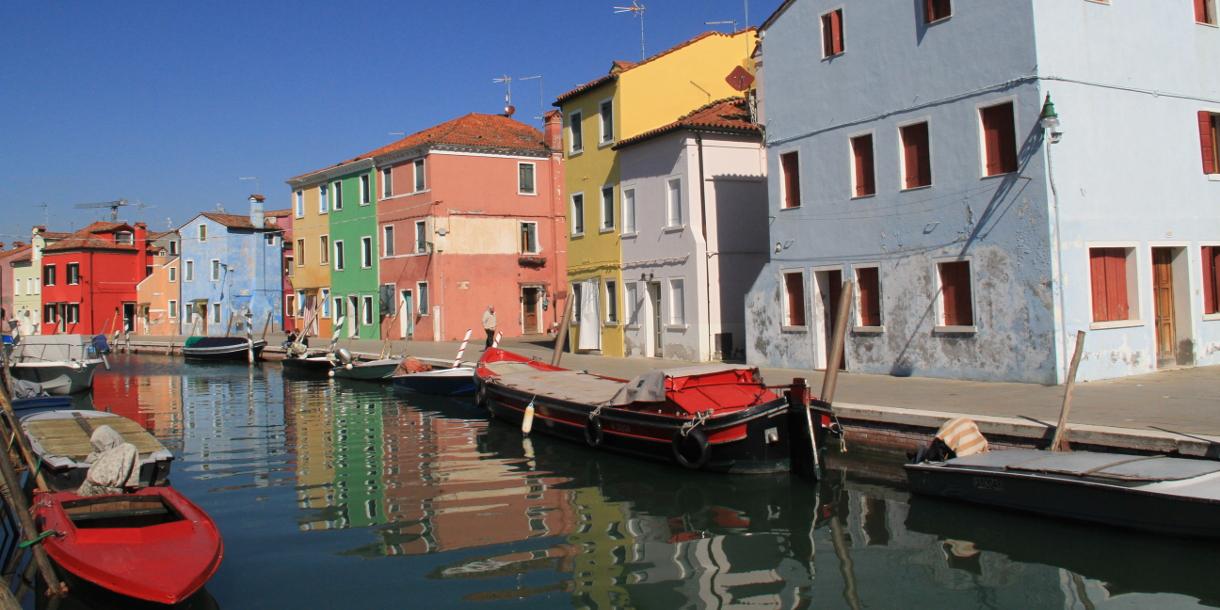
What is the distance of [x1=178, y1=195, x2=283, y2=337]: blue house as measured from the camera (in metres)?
54.6

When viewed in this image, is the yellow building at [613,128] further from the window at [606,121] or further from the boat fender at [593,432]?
the boat fender at [593,432]

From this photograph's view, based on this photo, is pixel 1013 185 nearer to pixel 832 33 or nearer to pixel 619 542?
pixel 832 33

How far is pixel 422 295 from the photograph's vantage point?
131ft

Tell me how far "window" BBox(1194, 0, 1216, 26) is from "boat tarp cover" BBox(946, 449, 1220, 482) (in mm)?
11868

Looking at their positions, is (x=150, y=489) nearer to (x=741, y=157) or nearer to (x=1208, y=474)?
(x=1208, y=474)

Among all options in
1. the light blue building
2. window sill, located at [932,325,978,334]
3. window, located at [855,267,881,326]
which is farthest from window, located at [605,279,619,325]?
window sill, located at [932,325,978,334]

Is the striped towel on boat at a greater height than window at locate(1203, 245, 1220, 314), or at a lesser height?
lesser

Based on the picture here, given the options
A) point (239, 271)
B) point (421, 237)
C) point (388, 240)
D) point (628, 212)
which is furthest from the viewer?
point (239, 271)

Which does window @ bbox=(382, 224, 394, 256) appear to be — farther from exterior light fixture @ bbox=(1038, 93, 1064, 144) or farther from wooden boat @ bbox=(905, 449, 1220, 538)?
wooden boat @ bbox=(905, 449, 1220, 538)

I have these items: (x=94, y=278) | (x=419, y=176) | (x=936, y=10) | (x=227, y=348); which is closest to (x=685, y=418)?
(x=936, y=10)

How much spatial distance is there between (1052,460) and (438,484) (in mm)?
7828

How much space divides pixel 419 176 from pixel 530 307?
7377 mm

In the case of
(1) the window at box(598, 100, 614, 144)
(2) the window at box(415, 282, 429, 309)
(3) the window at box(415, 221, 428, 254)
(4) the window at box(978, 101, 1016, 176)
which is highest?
(1) the window at box(598, 100, 614, 144)

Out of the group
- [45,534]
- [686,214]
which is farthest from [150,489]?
[686,214]
